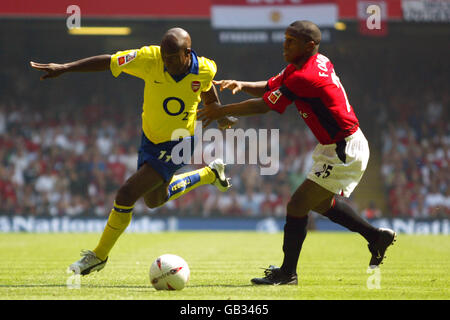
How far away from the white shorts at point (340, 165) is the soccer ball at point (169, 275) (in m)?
1.54

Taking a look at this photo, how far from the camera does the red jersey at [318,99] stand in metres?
6.46

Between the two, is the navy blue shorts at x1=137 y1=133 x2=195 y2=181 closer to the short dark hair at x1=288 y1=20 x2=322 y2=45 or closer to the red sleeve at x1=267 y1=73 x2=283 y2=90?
the red sleeve at x1=267 y1=73 x2=283 y2=90

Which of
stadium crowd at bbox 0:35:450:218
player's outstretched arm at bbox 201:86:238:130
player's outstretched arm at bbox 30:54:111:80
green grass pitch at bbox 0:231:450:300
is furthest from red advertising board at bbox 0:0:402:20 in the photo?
player's outstretched arm at bbox 30:54:111:80

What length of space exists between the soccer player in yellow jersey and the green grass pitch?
62 centimetres

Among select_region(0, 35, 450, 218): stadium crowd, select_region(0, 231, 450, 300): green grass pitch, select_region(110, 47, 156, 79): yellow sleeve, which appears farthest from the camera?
select_region(0, 35, 450, 218): stadium crowd

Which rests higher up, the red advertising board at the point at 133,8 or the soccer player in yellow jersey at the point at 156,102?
the red advertising board at the point at 133,8

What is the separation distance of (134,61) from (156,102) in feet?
1.61

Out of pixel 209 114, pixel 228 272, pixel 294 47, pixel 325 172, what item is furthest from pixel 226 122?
pixel 228 272

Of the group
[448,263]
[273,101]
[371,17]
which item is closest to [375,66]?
[371,17]

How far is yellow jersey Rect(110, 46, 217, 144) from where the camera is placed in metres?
7.04

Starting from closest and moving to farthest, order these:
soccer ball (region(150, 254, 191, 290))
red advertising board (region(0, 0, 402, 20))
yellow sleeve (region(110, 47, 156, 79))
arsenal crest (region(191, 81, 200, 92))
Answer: soccer ball (region(150, 254, 191, 290))
yellow sleeve (region(110, 47, 156, 79))
arsenal crest (region(191, 81, 200, 92))
red advertising board (region(0, 0, 402, 20))

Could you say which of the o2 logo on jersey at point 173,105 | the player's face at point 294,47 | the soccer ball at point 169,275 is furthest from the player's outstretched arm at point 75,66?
the soccer ball at point 169,275

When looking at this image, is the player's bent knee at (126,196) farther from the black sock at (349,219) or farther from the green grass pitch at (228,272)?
the black sock at (349,219)

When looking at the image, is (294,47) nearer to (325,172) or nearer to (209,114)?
(209,114)
